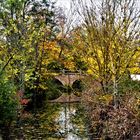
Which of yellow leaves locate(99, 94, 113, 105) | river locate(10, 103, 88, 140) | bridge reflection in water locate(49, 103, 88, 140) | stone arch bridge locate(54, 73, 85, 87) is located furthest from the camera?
stone arch bridge locate(54, 73, 85, 87)

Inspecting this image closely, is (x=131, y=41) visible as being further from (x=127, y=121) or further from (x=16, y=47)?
(x=16, y=47)

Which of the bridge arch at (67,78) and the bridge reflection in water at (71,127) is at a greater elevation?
the bridge arch at (67,78)

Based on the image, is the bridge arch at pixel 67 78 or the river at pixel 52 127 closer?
the river at pixel 52 127

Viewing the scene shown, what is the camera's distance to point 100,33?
→ 17.9 meters

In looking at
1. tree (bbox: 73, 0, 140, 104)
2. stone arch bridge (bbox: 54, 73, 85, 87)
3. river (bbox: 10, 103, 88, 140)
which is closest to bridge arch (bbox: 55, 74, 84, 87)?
stone arch bridge (bbox: 54, 73, 85, 87)

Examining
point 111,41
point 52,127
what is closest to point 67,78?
point 52,127

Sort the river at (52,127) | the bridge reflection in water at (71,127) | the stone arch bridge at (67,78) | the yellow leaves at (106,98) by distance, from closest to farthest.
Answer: the yellow leaves at (106,98) → the bridge reflection in water at (71,127) → the river at (52,127) → the stone arch bridge at (67,78)

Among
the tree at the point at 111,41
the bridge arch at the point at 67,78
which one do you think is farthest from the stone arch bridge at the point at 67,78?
the tree at the point at 111,41

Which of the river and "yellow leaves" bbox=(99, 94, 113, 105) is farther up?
"yellow leaves" bbox=(99, 94, 113, 105)

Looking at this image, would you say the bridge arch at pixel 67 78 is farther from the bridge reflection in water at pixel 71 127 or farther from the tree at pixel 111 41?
the tree at pixel 111 41

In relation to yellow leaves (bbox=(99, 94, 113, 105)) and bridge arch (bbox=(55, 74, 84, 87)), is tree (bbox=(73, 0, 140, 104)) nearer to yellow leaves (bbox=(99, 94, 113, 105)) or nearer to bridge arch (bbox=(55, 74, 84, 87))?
yellow leaves (bbox=(99, 94, 113, 105))

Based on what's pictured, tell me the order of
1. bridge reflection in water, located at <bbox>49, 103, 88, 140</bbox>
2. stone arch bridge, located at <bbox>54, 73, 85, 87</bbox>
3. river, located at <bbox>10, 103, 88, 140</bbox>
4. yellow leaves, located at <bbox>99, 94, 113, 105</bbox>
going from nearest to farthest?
yellow leaves, located at <bbox>99, 94, 113, 105</bbox> → bridge reflection in water, located at <bbox>49, 103, 88, 140</bbox> → river, located at <bbox>10, 103, 88, 140</bbox> → stone arch bridge, located at <bbox>54, 73, 85, 87</bbox>

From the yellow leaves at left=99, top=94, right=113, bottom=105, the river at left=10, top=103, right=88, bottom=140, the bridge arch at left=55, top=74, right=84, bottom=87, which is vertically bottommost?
the river at left=10, top=103, right=88, bottom=140

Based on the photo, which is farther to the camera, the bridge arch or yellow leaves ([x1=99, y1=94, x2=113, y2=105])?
the bridge arch
